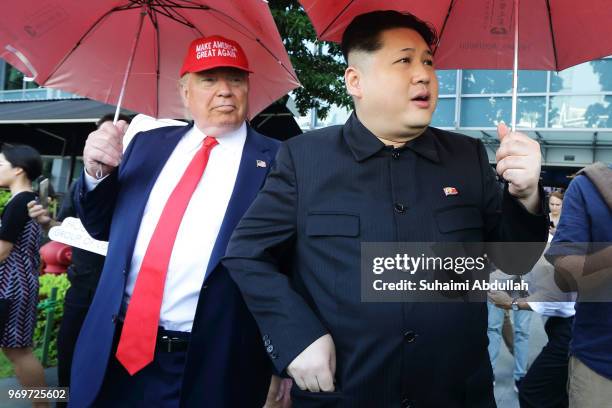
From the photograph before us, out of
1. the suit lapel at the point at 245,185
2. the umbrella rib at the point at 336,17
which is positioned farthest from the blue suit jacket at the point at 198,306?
the umbrella rib at the point at 336,17

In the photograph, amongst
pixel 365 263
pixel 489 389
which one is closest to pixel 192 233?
pixel 365 263

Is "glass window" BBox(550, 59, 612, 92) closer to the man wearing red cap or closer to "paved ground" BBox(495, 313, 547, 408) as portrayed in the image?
"paved ground" BBox(495, 313, 547, 408)

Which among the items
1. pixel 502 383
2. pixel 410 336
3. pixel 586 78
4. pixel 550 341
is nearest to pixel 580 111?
pixel 586 78

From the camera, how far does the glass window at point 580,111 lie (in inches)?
544

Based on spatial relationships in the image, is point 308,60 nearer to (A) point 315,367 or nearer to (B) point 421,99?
(B) point 421,99

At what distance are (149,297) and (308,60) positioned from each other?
5859 mm

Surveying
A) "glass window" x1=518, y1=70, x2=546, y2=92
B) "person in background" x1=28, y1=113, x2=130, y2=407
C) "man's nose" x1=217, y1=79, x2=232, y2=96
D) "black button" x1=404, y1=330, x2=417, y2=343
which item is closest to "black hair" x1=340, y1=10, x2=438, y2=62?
"man's nose" x1=217, y1=79, x2=232, y2=96

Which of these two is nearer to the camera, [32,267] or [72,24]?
[72,24]

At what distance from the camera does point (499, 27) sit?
2.29 m

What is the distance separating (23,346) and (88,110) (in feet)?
23.1

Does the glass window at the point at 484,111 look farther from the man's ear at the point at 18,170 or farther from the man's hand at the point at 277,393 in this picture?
the man's hand at the point at 277,393

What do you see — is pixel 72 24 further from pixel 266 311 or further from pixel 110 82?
pixel 266 311

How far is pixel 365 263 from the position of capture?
170cm

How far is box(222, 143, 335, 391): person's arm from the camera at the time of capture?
1583mm
